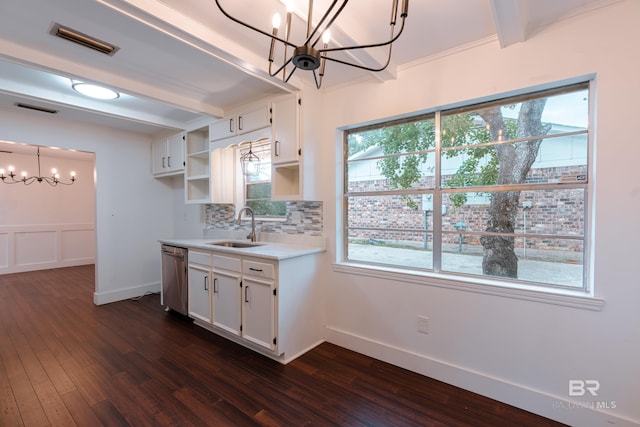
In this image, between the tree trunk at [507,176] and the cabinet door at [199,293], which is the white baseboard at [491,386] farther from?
the cabinet door at [199,293]

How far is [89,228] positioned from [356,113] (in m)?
7.30

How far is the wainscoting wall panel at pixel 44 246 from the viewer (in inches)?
225

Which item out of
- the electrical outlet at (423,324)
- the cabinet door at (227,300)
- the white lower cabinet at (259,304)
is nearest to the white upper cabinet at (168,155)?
the cabinet door at (227,300)

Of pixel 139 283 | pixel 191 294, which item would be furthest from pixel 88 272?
pixel 191 294

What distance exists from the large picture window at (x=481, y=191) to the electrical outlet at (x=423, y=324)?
0.39 meters

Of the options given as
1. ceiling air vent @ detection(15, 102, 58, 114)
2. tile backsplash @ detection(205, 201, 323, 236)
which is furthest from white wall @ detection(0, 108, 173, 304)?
tile backsplash @ detection(205, 201, 323, 236)

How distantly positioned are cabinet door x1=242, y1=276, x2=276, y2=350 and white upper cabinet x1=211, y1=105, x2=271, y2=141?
1.55 meters

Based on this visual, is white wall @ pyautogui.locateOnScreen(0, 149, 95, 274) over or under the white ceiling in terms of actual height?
under

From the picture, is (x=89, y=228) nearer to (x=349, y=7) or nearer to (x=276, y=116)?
(x=276, y=116)

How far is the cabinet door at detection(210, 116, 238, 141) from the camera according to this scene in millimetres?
3169

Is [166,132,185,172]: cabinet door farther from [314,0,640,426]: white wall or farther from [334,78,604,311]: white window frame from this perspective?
[314,0,640,426]: white wall

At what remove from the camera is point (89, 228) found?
6.80 m

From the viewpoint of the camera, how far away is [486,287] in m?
2.00

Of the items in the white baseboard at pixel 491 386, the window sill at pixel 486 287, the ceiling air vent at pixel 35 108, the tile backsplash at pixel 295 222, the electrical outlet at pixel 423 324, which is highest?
the ceiling air vent at pixel 35 108
